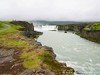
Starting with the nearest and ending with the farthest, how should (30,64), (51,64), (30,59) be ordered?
(30,64) → (51,64) → (30,59)

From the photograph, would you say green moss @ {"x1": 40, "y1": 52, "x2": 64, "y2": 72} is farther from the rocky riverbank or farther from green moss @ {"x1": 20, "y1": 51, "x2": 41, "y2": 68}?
green moss @ {"x1": 20, "y1": 51, "x2": 41, "y2": 68}

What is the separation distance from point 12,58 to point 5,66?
4196 millimetres

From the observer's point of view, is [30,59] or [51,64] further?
[30,59]

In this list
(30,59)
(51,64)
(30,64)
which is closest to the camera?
(30,64)

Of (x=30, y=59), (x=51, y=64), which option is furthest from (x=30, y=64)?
(x=51, y=64)

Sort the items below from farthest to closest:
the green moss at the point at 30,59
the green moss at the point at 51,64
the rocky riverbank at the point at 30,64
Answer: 1. the green moss at the point at 30,59
2. the green moss at the point at 51,64
3. the rocky riverbank at the point at 30,64

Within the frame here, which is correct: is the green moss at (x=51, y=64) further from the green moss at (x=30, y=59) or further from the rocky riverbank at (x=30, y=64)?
the green moss at (x=30, y=59)

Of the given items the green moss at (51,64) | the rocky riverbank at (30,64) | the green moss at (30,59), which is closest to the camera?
the rocky riverbank at (30,64)

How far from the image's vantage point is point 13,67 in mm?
34219

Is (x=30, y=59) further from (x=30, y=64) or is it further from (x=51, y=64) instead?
(x=51, y=64)

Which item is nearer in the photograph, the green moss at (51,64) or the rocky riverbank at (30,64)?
the rocky riverbank at (30,64)

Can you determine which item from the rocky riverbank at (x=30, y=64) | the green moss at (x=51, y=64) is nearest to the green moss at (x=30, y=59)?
the rocky riverbank at (x=30, y=64)

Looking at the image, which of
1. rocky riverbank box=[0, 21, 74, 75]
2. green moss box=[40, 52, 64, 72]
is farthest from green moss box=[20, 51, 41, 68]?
green moss box=[40, 52, 64, 72]

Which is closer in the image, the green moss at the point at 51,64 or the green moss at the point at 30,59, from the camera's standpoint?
the green moss at the point at 51,64
